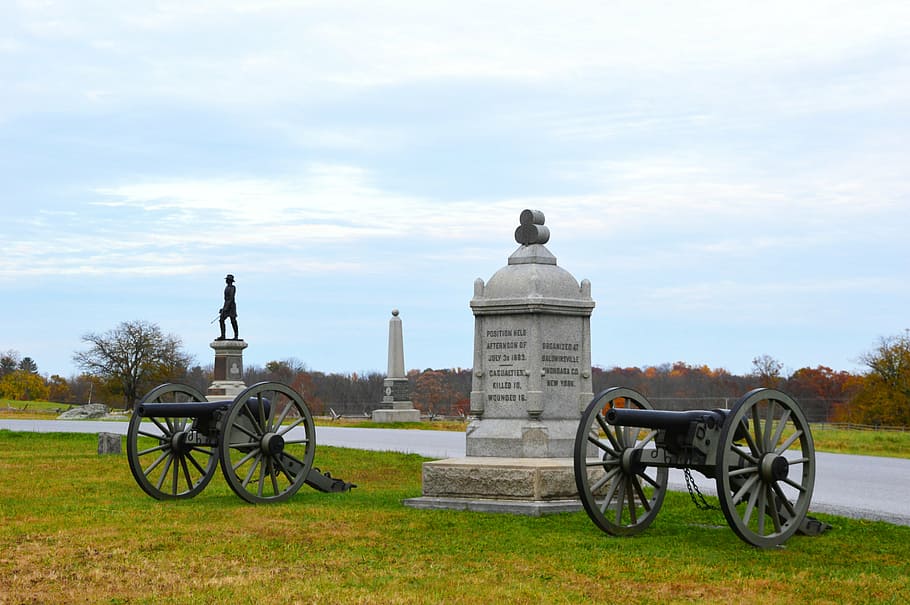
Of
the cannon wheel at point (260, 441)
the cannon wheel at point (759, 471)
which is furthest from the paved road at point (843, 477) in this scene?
the cannon wheel at point (260, 441)

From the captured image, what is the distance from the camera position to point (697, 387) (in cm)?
6731

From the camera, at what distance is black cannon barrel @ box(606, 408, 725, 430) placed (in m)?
8.95

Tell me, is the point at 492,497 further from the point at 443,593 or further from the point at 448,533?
the point at 443,593

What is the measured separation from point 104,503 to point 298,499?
1999mm

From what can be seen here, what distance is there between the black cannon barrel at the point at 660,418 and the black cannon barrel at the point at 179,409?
4588 millimetres

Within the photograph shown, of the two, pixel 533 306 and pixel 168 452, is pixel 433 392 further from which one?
pixel 533 306

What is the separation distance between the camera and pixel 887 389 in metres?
45.1

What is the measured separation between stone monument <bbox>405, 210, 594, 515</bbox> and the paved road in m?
3.06

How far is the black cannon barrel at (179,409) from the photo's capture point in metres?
11.8

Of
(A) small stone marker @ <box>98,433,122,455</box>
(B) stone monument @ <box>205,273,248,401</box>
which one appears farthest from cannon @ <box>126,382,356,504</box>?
(B) stone monument @ <box>205,273,248,401</box>

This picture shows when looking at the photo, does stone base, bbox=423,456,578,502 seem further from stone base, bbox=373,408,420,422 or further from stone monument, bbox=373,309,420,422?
stone base, bbox=373,408,420,422

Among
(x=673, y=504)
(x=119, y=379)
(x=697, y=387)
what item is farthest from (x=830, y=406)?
(x=673, y=504)

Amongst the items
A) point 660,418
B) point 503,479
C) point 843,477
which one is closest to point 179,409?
point 503,479

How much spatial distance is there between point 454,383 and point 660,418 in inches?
2488
